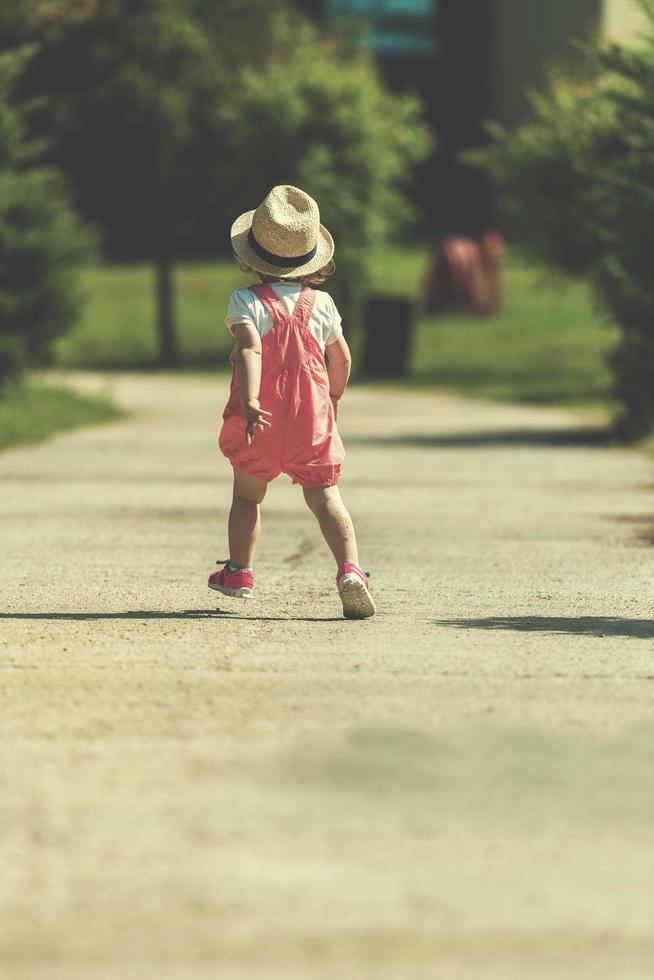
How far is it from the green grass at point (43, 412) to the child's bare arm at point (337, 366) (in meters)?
8.08

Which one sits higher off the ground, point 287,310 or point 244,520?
point 287,310

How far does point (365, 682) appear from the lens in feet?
17.7

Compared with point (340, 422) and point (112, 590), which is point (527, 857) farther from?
point (340, 422)

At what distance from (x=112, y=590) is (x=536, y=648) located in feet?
6.72

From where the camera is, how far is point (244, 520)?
6.82 m

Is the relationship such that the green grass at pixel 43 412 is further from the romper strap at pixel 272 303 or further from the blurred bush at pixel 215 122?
the blurred bush at pixel 215 122

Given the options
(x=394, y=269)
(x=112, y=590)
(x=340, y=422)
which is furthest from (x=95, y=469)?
(x=394, y=269)

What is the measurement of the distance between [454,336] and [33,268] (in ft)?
46.0

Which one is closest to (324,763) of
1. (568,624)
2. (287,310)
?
(568,624)

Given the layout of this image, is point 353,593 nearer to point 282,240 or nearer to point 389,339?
point 282,240

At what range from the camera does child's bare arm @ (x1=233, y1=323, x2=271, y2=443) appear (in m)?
6.46

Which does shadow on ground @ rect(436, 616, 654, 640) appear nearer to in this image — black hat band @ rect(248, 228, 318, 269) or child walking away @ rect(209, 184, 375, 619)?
child walking away @ rect(209, 184, 375, 619)

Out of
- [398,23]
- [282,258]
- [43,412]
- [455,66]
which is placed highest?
[398,23]

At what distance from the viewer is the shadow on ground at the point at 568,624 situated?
251 inches
